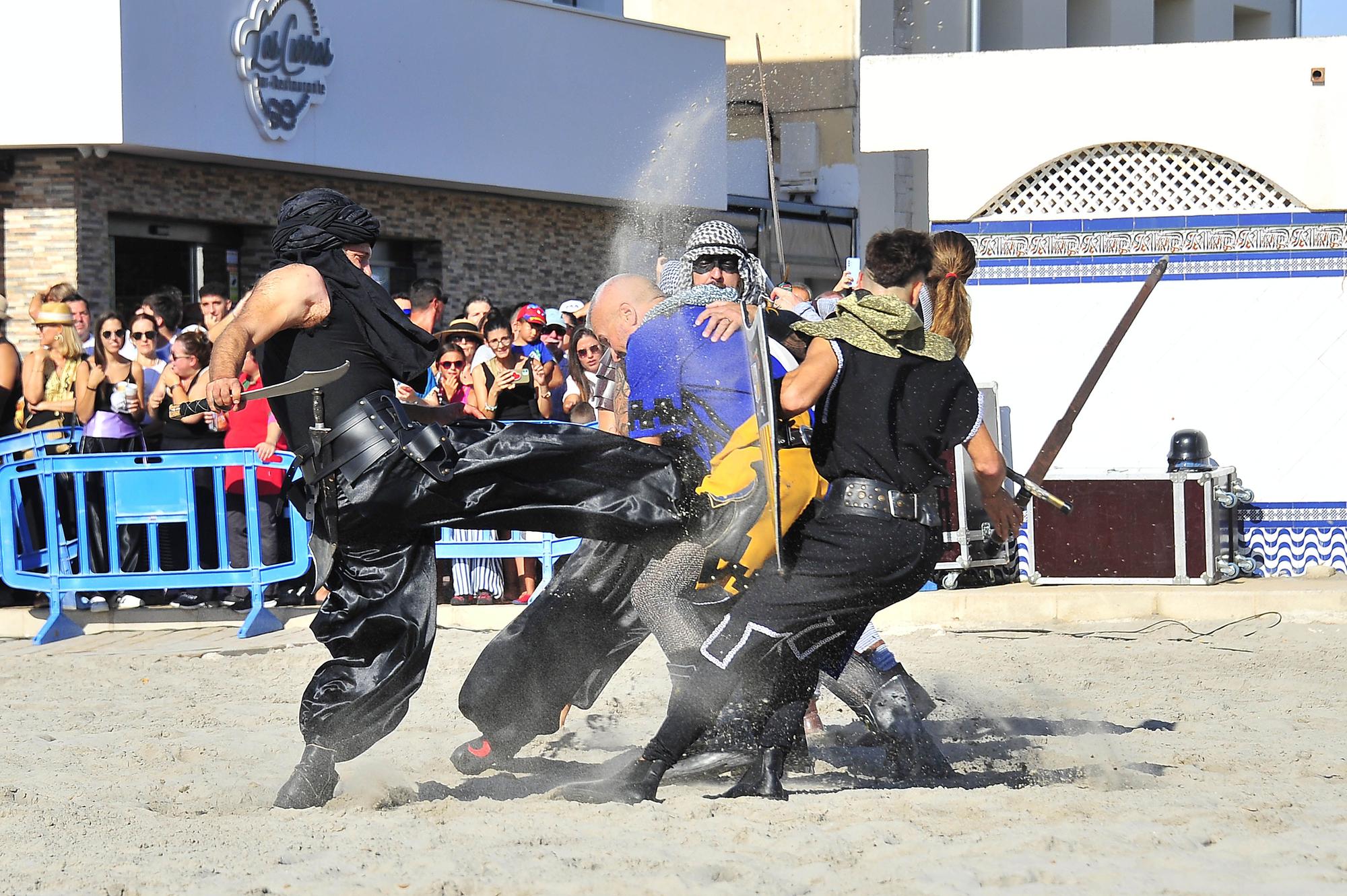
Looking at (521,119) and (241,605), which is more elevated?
(521,119)

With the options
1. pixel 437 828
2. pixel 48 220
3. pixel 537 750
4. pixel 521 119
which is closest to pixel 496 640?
pixel 537 750

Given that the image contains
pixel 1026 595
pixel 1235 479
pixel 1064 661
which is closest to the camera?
pixel 1064 661

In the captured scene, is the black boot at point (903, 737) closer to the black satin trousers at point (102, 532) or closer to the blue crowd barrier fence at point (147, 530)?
the blue crowd barrier fence at point (147, 530)

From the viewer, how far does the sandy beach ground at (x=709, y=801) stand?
3.99 metres

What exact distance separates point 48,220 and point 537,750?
10737mm

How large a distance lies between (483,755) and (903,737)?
4.48ft

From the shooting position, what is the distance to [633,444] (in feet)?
16.0

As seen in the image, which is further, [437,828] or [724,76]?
[724,76]

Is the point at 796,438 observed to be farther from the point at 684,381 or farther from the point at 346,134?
the point at 346,134

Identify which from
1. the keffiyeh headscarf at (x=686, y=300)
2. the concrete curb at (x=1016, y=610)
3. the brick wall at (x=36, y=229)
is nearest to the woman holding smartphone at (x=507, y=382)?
the concrete curb at (x=1016, y=610)

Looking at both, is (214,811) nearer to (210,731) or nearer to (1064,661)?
(210,731)

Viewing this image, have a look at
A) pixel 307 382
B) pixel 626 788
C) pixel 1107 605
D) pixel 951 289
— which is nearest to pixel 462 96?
pixel 1107 605

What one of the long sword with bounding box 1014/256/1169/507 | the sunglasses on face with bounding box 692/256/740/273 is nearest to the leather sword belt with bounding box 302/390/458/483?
the sunglasses on face with bounding box 692/256/740/273

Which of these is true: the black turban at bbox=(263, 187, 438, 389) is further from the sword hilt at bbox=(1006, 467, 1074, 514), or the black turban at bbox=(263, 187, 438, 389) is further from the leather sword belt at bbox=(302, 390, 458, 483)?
the sword hilt at bbox=(1006, 467, 1074, 514)
